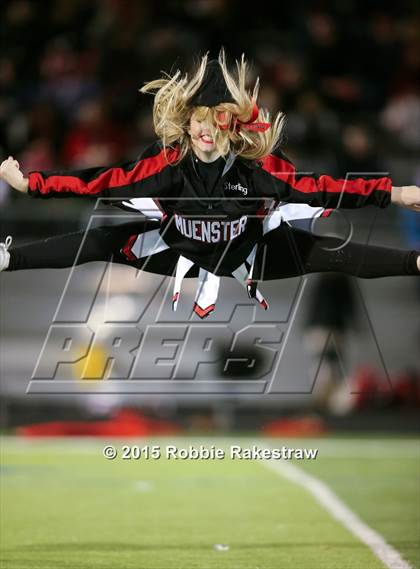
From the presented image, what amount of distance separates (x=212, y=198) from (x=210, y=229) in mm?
199

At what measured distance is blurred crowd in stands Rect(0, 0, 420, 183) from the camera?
12.3 metres

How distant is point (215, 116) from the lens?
207 inches

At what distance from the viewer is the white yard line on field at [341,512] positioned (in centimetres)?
623

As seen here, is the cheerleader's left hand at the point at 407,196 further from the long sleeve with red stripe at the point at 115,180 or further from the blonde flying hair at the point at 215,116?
the long sleeve with red stripe at the point at 115,180

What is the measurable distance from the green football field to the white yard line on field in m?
0.05

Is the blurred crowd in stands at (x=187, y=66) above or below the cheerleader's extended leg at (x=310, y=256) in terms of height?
above

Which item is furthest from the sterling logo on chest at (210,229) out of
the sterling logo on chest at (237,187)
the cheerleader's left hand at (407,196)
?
the cheerleader's left hand at (407,196)

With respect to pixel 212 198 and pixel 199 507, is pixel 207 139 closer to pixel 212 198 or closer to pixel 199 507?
pixel 212 198

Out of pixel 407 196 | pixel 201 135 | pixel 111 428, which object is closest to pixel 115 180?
pixel 201 135

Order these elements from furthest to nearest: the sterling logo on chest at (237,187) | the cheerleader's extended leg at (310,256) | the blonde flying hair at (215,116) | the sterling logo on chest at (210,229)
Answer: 1. the cheerleader's extended leg at (310,256)
2. the sterling logo on chest at (210,229)
3. the sterling logo on chest at (237,187)
4. the blonde flying hair at (215,116)

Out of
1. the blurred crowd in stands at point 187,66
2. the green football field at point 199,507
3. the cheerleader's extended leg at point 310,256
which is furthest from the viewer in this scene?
the blurred crowd in stands at point 187,66

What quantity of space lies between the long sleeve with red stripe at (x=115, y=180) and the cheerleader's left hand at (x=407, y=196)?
101 cm

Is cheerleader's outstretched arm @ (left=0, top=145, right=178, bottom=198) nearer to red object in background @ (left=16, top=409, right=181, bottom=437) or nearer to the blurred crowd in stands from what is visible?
red object in background @ (left=16, top=409, right=181, bottom=437)

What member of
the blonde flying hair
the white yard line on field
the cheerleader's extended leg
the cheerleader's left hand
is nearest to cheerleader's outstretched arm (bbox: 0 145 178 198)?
the blonde flying hair
